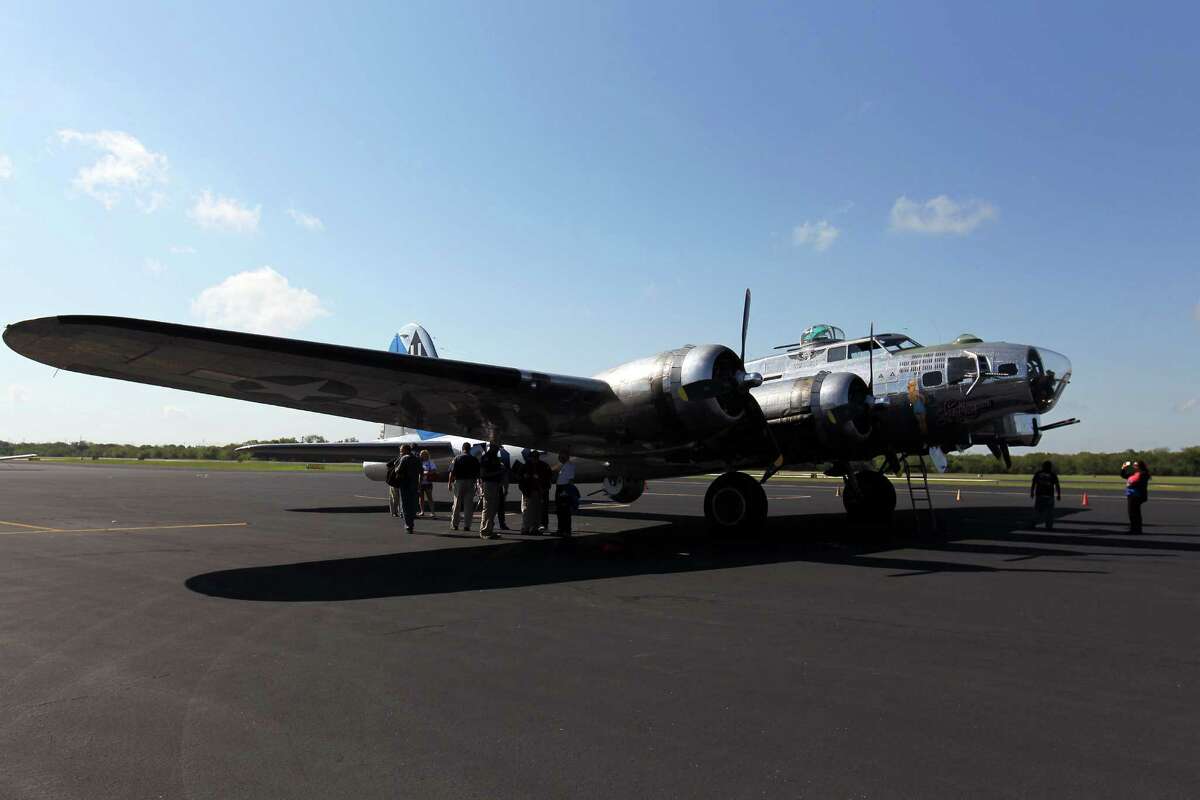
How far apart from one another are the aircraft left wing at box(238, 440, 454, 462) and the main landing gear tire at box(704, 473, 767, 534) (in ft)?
29.4

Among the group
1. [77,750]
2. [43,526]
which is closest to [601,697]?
[77,750]

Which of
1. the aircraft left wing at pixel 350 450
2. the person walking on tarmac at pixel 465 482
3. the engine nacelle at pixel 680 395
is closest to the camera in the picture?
the engine nacelle at pixel 680 395

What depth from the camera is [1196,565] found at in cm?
1030

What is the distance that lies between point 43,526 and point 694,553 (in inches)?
515

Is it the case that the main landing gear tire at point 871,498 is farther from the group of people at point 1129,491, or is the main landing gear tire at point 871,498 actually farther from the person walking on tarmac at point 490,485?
the person walking on tarmac at point 490,485

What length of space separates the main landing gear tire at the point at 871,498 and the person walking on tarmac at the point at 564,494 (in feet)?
20.1

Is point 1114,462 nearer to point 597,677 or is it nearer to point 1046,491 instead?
point 1046,491

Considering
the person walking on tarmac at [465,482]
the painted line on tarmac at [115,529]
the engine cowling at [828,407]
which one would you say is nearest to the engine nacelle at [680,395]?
the engine cowling at [828,407]

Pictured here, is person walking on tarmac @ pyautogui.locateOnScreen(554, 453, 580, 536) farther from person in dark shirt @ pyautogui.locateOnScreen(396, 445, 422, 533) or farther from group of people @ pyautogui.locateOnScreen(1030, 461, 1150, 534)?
group of people @ pyautogui.locateOnScreen(1030, 461, 1150, 534)

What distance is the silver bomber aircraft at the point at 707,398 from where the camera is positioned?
10.9m

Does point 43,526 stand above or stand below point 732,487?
below

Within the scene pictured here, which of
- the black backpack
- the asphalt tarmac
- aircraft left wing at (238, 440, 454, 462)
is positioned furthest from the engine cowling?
aircraft left wing at (238, 440, 454, 462)

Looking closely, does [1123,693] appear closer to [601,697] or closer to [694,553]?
[601,697]

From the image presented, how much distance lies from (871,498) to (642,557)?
296 inches
